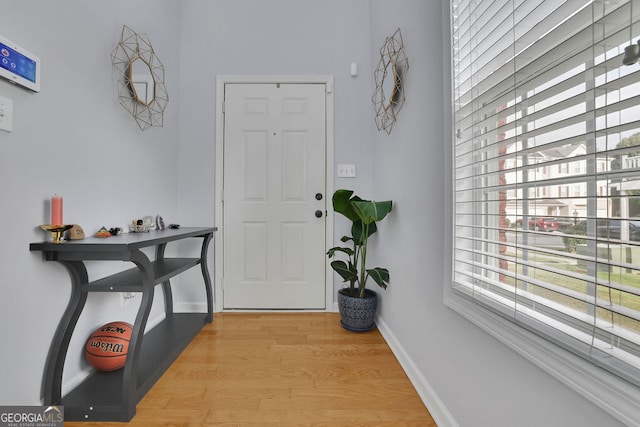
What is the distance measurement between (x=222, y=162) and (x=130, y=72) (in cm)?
95

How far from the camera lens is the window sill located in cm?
54

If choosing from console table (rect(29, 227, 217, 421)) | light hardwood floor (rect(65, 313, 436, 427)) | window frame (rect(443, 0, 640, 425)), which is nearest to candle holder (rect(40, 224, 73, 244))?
console table (rect(29, 227, 217, 421))

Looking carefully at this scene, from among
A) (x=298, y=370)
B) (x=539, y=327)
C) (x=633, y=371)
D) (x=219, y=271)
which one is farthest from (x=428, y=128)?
(x=219, y=271)

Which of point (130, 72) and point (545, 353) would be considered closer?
point (545, 353)

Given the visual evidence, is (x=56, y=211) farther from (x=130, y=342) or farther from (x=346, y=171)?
(x=346, y=171)

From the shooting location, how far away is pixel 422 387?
4.72 feet

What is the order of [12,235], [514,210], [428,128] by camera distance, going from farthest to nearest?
[428,128]
[12,235]
[514,210]

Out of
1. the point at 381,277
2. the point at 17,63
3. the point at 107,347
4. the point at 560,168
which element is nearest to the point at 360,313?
the point at 381,277

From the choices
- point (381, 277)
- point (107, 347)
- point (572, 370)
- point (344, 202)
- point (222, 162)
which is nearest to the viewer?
point (572, 370)

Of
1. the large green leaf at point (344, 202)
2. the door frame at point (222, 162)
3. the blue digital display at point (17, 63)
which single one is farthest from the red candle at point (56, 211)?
the large green leaf at point (344, 202)

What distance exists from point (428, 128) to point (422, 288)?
839 mm

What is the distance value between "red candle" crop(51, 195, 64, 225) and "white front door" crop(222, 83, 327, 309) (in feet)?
4.45

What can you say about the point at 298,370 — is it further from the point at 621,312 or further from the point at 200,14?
the point at 200,14

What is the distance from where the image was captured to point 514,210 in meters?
0.89
